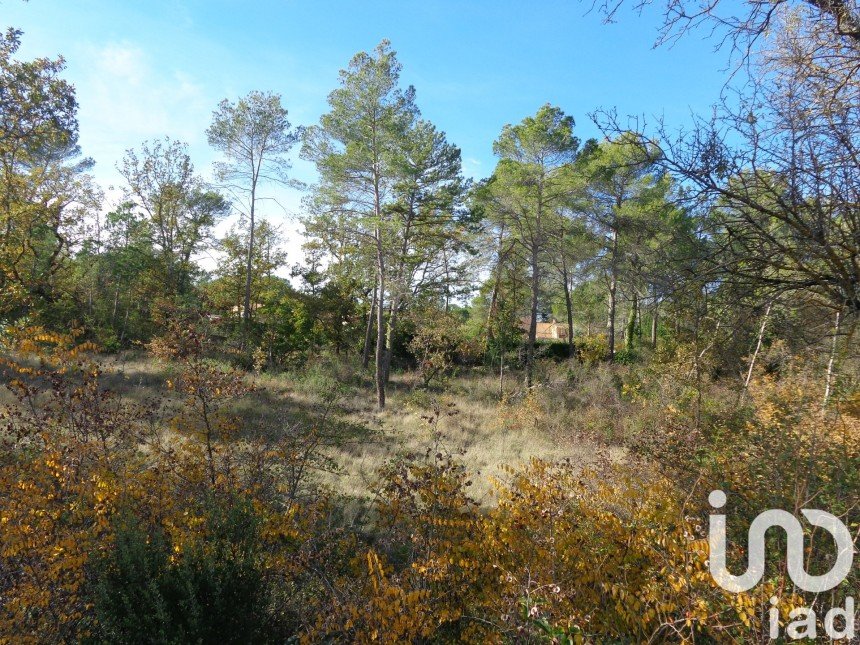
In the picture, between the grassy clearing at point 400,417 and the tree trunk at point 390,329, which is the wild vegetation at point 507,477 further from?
the tree trunk at point 390,329

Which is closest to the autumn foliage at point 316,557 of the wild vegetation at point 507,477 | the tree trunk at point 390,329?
the wild vegetation at point 507,477

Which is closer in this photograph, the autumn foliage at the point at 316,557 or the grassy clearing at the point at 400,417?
the autumn foliage at the point at 316,557

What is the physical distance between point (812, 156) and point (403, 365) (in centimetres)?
1952

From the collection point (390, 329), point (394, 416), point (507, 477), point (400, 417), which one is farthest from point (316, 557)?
point (390, 329)

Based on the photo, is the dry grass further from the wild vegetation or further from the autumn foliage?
the autumn foliage

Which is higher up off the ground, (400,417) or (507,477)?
(507,477)

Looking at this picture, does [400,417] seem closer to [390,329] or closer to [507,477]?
[390,329]

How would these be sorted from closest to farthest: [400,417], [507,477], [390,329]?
[507,477]
[400,417]
[390,329]

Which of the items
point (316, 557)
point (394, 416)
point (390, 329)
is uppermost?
point (390, 329)

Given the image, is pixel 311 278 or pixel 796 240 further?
pixel 311 278

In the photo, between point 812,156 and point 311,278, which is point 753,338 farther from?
point 311,278

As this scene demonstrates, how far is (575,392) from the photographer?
14.3m

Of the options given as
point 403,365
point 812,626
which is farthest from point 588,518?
point 403,365

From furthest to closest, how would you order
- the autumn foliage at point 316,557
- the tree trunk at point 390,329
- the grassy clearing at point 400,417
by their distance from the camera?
the tree trunk at point 390,329 → the grassy clearing at point 400,417 → the autumn foliage at point 316,557
